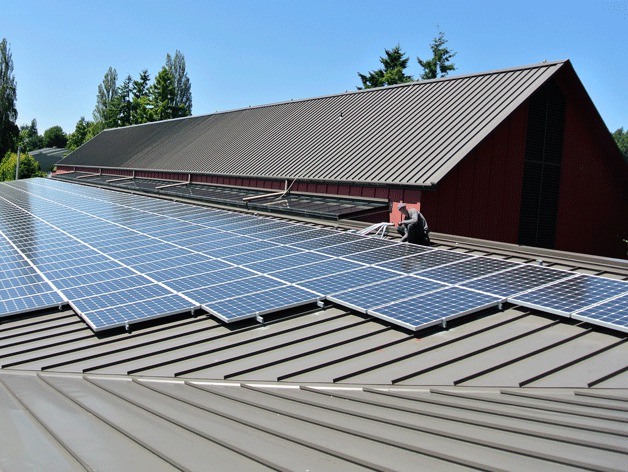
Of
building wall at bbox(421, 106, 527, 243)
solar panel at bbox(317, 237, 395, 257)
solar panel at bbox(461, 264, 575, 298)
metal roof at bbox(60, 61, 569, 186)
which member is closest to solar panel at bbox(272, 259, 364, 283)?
solar panel at bbox(317, 237, 395, 257)

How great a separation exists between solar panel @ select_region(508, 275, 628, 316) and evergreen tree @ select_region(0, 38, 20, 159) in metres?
105

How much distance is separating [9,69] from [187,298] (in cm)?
10617

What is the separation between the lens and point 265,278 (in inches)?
438

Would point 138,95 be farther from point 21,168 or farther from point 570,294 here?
point 570,294

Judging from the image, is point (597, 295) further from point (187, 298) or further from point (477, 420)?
point (187, 298)

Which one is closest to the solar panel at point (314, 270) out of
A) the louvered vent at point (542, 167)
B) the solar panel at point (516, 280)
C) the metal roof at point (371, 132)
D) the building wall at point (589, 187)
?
the solar panel at point (516, 280)

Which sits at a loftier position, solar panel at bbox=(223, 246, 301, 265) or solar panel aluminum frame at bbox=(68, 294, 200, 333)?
solar panel at bbox=(223, 246, 301, 265)

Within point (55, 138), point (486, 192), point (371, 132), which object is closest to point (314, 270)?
point (486, 192)

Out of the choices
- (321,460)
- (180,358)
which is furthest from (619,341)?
(180,358)

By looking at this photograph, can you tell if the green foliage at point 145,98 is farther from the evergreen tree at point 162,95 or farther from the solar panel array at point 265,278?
the solar panel array at point 265,278

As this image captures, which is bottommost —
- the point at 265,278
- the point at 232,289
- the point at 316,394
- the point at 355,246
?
the point at 316,394

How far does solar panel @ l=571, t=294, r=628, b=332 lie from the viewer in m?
8.12

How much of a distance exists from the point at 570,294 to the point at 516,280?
1241mm

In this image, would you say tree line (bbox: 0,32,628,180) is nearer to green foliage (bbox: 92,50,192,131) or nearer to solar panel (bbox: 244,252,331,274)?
green foliage (bbox: 92,50,192,131)
